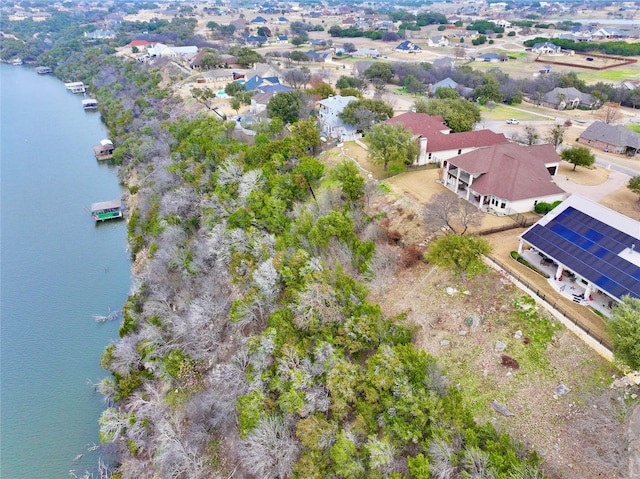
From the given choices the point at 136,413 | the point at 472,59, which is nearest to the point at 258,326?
the point at 136,413

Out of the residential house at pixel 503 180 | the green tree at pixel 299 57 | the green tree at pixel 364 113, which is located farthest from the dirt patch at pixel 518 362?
the green tree at pixel 299 57

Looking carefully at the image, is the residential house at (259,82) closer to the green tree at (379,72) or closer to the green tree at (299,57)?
the green tree at (379,72)

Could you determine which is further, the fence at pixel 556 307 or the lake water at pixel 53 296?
the lake water at pixel 53 296

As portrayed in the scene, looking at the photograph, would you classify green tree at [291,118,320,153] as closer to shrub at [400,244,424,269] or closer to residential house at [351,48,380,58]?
shrub at [400,244,424,269]

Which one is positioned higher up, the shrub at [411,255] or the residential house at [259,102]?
the residential house at [259,102]

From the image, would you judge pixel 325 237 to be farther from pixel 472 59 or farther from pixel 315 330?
pixel 472 59

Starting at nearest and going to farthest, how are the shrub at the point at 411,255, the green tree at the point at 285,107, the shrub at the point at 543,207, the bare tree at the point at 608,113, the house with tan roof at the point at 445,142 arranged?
the shrub at the point at 411,255 < the shrub at the point at 543,207 < the house with tan roof at the point at 445,142 < the green tree at the point at 285,107 < the bare tree at the point at 608,113

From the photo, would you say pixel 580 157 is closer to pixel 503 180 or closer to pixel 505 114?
pixel 503 180
